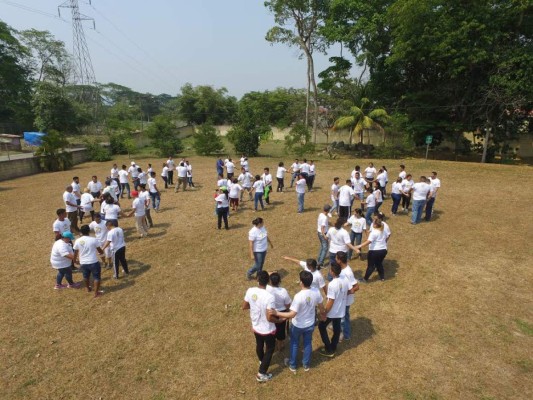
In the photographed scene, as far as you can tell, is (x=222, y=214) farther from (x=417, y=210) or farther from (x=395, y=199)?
(x=417, y=210)

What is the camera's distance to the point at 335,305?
544 centimetres

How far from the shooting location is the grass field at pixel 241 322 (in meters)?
5.27

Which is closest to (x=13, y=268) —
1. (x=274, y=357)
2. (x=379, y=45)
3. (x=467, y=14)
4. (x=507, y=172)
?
(x=274, y=357)

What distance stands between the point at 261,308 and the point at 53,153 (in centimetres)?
2684

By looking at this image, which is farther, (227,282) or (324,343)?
(227,282)

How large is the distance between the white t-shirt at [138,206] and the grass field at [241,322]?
3.01ft

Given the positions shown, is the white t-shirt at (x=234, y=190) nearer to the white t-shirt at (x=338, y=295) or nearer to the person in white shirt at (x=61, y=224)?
the person in white shirt at (x=61, y=224)

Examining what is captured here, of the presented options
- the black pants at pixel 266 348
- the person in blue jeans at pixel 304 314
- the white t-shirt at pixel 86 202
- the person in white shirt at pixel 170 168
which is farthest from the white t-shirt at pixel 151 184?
the person in blue jeans at pixel 304 314

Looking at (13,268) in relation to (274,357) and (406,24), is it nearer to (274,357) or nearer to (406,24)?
(274,357)

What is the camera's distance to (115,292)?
8.04 meters

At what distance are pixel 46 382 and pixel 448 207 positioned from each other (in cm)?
1436

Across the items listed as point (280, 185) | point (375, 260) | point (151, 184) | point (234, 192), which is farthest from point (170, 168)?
point (375, 260)

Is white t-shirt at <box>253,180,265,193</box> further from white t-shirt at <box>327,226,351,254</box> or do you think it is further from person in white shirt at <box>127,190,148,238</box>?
white t-shirt at <box>327,226,351,254</box>

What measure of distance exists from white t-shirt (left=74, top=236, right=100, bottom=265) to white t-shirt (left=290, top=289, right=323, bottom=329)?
16.1 ft
